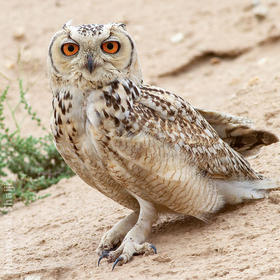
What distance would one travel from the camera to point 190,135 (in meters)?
3.97

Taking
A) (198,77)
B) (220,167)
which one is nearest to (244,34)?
(198,77)

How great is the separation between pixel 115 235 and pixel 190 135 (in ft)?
2.70

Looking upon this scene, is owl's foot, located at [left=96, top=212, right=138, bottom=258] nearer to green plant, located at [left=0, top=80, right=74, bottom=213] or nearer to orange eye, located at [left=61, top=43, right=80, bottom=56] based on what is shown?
orange eye, located at [left=61, top=43, right=80, bottom=56]

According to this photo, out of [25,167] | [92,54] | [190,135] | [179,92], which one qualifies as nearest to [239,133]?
[190,135]

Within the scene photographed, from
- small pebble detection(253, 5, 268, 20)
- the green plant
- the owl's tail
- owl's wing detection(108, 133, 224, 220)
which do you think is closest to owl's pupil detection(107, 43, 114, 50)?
owl's wing detection(108, 133, 224, 220)

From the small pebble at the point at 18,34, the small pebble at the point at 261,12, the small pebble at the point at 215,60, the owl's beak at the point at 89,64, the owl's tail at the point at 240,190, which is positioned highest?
the owl's beak at the point at 89,64

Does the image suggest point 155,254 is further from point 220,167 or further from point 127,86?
point 127,86

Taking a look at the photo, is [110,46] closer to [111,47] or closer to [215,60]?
[111,47]

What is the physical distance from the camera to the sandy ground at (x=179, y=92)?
12.1 ft

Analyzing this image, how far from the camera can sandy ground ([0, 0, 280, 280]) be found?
370 cm

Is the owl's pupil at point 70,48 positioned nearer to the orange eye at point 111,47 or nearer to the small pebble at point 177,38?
the orange eye at point 111,47

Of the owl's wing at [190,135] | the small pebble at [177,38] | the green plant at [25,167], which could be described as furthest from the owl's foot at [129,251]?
the small pebble at [177,38]

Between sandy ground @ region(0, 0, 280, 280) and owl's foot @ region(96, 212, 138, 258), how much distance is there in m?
0.09

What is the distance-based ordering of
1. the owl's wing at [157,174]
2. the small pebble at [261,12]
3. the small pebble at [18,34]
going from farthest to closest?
the small pebble at [18,34] < the small pebble at [261,12] < the owl's wing at [157,174]
